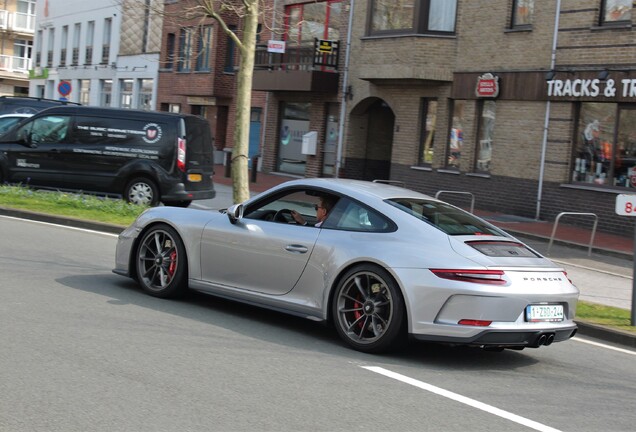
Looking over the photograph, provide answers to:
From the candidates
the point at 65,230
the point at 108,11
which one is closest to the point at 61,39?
the point at 108,11

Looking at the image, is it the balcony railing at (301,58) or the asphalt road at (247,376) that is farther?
the balcony railing at (301,58)

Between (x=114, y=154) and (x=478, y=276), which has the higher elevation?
(x=114, y=154)

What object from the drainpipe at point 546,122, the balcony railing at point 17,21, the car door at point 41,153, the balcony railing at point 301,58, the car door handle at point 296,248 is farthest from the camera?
the balcony railing at point 17,21

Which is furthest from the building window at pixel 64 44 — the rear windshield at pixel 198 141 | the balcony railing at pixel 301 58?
the rear windshield at pixel 198 141

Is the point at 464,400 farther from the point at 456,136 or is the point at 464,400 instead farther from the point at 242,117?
the point at 456,136

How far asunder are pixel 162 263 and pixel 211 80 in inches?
1223

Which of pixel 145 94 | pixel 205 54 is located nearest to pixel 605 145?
pixel 205 54

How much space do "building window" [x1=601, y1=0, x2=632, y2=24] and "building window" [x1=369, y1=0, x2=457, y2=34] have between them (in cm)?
519

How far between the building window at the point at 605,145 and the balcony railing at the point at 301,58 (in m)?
10.6

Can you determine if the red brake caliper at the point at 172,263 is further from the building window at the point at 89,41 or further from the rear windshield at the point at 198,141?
the building window at the point at 89,41

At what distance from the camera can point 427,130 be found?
88.5ft

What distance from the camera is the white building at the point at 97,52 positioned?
46781mm

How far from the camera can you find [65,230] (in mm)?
14234

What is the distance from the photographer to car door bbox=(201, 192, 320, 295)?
7.86m
